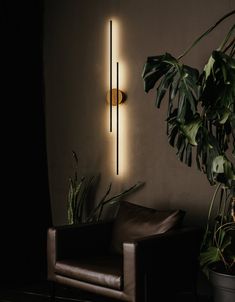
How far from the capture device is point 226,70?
2.59 meters

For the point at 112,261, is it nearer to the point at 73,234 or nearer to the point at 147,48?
the point at 73,234

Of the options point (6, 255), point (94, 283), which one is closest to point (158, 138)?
point (94, 283)

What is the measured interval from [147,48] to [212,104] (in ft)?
4.51

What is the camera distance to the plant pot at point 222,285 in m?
2.83

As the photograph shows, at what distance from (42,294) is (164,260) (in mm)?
1250

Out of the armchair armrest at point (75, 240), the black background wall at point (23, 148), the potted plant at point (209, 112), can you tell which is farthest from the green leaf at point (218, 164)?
the black background wall at point (23, 148)

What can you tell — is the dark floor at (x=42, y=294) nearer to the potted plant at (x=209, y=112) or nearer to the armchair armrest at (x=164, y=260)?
the armchair armrest at (x=164, y=260)

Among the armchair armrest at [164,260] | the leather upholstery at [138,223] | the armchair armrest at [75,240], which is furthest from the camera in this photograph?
the armchair armrest at [75,240]

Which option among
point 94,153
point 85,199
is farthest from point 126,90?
point 85,199

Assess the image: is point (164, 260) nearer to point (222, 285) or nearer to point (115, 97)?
point (222, 285)

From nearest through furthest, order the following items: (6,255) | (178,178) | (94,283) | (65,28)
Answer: (94,283) < (178,178) < (6,255) < (65,28)

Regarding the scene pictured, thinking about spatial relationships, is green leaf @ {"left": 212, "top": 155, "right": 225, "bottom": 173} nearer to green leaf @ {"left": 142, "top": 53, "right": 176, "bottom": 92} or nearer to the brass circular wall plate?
green leaf @ {"left": 142, "top": 53, "right": 176, "bottom": 92}

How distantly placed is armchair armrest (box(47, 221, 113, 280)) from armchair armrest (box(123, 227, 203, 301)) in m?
0.64

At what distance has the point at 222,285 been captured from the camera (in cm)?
288
